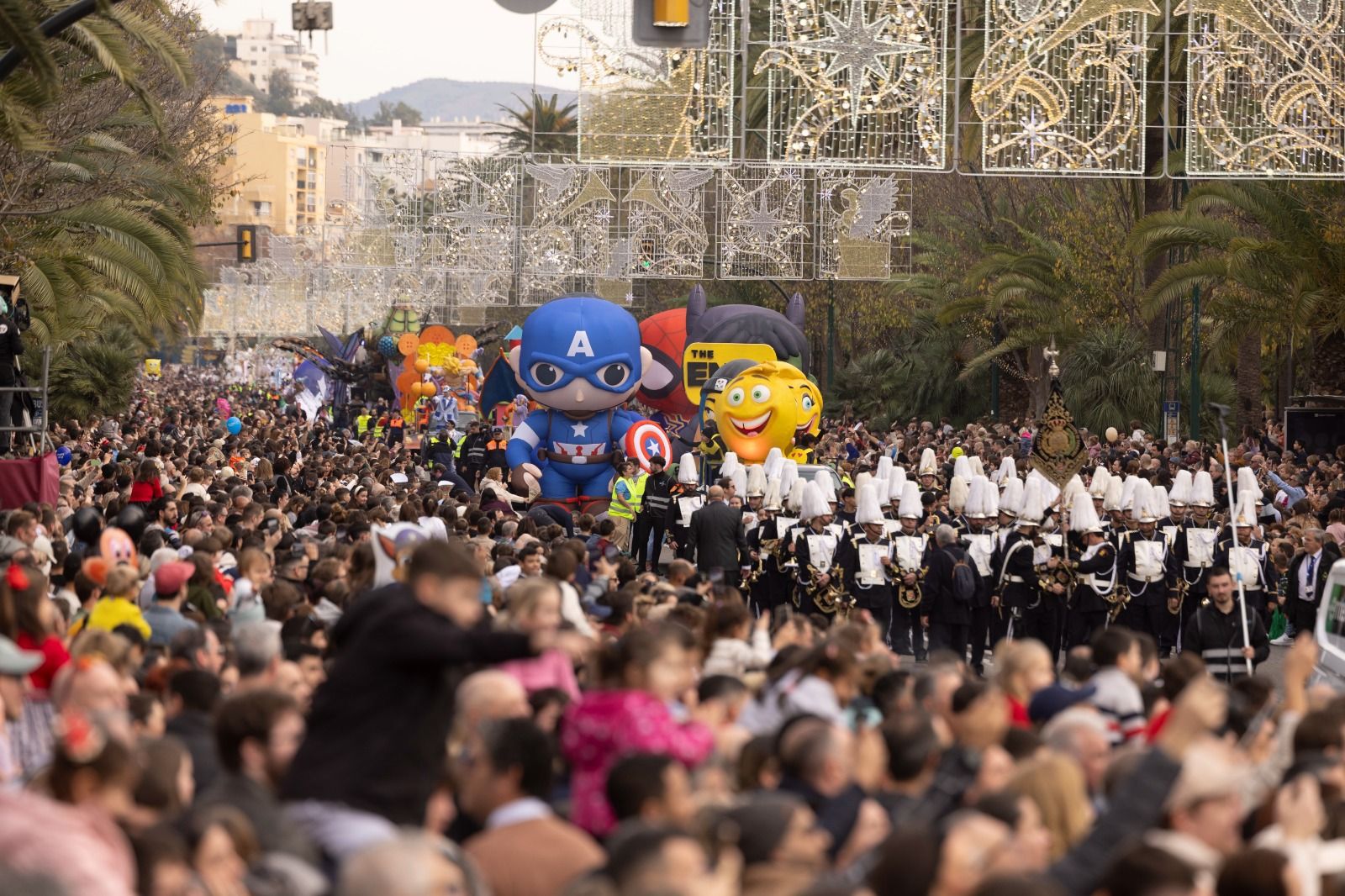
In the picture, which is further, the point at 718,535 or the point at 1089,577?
the point at 718,535

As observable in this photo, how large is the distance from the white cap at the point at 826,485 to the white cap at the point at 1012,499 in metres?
1.81

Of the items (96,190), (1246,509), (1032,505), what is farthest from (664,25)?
(96,190)

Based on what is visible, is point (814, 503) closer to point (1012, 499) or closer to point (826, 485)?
point (826, 485)

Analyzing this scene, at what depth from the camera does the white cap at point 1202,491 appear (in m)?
18.0

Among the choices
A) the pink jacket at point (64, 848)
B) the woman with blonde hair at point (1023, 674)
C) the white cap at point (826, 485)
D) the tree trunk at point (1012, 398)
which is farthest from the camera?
the tree trunk at point (1012, 398)

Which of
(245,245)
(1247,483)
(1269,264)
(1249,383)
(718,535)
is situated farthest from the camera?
(245,245)

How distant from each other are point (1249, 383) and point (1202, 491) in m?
20.1

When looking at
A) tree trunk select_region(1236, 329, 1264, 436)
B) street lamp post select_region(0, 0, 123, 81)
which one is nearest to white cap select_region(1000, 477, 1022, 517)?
street lamp post select_region(0, 0, 123, 81)

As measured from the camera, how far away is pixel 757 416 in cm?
2422

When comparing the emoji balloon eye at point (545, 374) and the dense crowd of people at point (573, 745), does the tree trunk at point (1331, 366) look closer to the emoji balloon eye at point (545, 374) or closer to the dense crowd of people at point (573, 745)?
the emoji balloon eye at point (545, 374)

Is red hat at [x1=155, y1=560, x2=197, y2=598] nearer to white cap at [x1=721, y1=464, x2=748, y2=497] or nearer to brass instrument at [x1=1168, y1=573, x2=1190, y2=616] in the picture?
brass instrument at [x1=1168, y1=573, x2=1190, y2=616]

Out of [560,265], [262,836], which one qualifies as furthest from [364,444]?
[262,836]

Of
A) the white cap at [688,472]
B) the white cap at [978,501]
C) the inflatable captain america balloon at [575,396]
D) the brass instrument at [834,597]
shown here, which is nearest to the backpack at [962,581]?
the white cap at [978,501]

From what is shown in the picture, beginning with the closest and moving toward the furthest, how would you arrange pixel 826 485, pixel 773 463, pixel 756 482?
pixel 826 485 → pixel 756 482 → pixel 773 463
